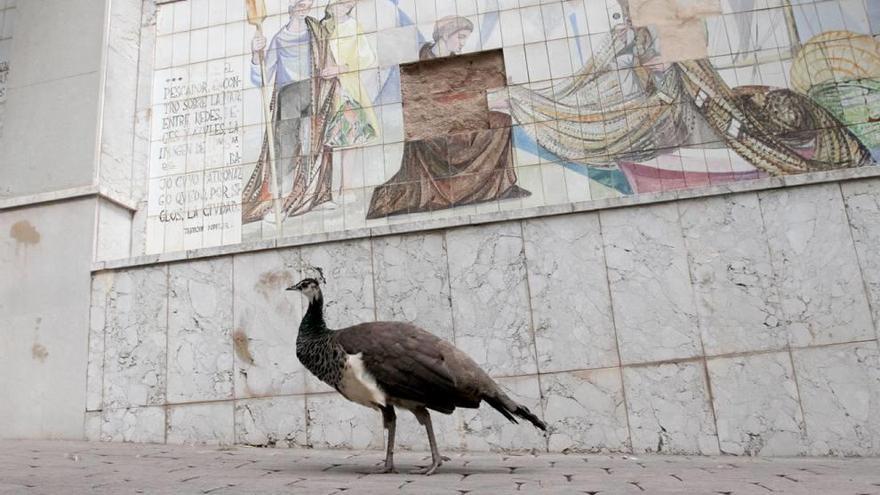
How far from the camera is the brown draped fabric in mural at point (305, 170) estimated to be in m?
10.5

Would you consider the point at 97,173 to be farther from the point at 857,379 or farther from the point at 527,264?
the point at 857,379

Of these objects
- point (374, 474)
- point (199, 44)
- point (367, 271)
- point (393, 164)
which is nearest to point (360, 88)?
point (393, 164)

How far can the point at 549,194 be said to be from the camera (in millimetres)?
9953

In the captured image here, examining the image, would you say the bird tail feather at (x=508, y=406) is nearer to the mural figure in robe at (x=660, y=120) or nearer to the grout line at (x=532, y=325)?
the grout line at (x=532, y=325)

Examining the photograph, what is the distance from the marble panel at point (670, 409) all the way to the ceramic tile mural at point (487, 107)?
10.9ft

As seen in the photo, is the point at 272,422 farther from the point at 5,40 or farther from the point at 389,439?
the point at 5,40

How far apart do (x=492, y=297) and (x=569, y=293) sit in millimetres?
943

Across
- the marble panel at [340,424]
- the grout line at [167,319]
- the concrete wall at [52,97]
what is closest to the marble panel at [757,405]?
the marble panel at [340,424]

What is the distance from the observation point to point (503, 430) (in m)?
7.39

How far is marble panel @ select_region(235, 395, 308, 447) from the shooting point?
305 inches

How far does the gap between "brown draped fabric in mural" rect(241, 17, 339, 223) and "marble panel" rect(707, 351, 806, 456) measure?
254 inches

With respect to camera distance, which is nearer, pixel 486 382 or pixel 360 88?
pixel 486 382

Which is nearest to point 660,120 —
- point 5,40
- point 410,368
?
point 410,368

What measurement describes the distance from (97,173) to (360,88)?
437cm
